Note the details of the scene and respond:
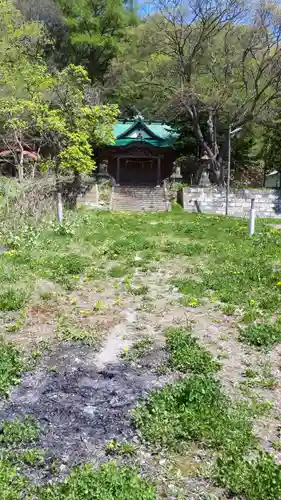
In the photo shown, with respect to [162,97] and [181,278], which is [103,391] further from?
[162,97]

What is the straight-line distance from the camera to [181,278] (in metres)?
6.57

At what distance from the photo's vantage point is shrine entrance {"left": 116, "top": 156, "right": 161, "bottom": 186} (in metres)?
27.0

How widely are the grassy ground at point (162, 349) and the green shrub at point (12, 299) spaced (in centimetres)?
2

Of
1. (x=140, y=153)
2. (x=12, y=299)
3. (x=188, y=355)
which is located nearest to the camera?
(x=188, y=355)

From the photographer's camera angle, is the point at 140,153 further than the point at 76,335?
Yes

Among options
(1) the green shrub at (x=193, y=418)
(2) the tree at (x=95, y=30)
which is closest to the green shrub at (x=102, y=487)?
(1) the green shrub at (x=193, y=418)

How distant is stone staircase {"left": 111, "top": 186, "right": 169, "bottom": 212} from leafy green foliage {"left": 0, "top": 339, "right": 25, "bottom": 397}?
17193mm

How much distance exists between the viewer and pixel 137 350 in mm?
4035

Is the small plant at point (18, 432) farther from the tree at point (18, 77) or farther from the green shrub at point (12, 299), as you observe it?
the tree at point (18, 77)

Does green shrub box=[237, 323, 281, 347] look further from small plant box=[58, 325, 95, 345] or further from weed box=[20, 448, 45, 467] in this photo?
weed box=[20, 448, 45, 467]

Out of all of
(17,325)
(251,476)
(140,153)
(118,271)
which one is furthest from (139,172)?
(251,476)

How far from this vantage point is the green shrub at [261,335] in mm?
4258

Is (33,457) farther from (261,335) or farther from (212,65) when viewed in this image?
(212,65)

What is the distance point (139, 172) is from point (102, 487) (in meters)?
25.9
